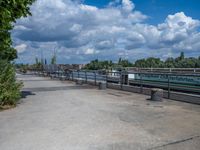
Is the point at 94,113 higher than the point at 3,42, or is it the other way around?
the point at 3,42

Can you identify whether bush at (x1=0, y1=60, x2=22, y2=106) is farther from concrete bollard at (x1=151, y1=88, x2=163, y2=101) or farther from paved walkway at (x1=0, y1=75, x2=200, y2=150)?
concrete bollard at (x1=151, y1=88, x2=163, y2=101)

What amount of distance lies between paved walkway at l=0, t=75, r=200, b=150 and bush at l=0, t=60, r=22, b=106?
79 cm

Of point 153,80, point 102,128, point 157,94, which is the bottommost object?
point 102,128

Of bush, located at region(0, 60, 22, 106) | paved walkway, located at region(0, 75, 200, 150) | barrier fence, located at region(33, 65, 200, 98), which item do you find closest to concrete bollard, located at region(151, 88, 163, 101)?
barrier fence, located at region(33, 65, 200, 98)

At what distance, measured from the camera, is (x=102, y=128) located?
8.12m

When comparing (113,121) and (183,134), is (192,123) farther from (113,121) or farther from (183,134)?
(113,121)

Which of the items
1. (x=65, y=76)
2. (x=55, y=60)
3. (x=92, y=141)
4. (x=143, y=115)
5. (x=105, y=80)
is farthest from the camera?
(x=55, y=60)

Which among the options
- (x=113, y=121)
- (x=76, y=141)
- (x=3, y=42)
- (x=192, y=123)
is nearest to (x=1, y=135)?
(x=76, y=141)

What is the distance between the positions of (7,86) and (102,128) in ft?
20.2

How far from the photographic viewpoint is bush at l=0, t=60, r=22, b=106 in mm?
12366

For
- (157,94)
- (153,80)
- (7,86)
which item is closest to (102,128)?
(157,94)

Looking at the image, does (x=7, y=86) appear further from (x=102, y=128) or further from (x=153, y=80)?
(x=153, y=80)

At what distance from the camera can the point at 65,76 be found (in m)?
36.8

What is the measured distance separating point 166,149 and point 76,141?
1.96m
